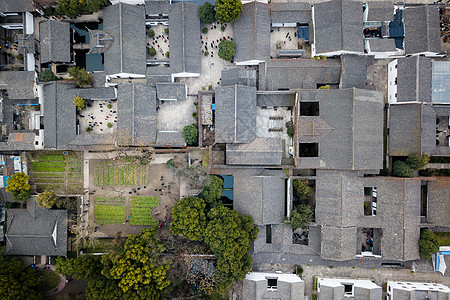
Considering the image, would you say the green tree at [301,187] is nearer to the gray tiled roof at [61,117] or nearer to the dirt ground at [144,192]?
the dirt ground at [144,192]

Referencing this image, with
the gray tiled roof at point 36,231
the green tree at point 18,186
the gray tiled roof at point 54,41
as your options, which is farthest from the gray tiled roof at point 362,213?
the green tree at point 18,186

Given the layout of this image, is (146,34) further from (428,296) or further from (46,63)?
(428,296)

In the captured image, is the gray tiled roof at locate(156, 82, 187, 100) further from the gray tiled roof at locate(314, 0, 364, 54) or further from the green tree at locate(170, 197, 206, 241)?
the gray tiled roof at locate(314, 0, 364, 54)

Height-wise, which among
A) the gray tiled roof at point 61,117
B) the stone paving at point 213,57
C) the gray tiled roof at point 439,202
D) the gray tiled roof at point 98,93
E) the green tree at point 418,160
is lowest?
the gray tiled roof at point 439,202

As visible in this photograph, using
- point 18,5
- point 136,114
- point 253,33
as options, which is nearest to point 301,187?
point 253,33

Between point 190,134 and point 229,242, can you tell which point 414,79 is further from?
point 229,242

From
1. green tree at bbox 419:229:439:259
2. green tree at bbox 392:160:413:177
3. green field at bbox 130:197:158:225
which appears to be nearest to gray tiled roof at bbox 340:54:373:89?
green tree at bbox 392:160:413:177

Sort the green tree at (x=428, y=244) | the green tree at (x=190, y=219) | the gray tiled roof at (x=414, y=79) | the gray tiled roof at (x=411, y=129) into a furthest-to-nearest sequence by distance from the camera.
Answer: the green tree at (x=428, y=244) < the gray tiled roof at (x=411, y=129) < the gray tiled roof at (x=414, y=79) < the green tree at (x=190, y=219)
